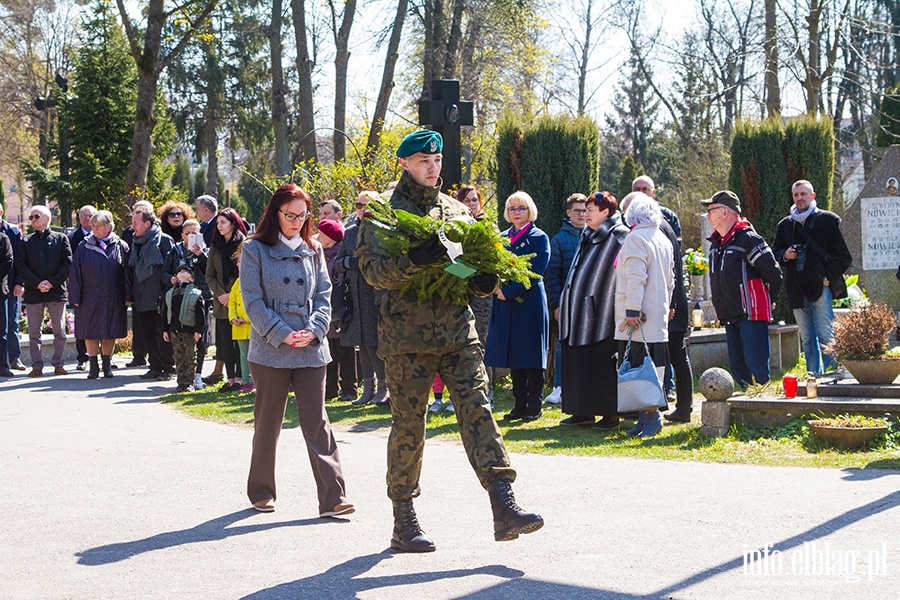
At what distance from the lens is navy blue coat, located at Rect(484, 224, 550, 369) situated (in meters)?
10.2

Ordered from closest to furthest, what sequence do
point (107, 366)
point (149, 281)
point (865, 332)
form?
point (865, 332), point (149, 281), point (107, 366)

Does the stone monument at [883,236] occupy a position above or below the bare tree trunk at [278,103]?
below

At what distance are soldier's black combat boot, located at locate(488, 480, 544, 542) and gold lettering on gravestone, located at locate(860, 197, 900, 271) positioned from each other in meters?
13.9

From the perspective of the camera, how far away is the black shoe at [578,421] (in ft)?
32.3

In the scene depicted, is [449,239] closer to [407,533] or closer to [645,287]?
[407,533]

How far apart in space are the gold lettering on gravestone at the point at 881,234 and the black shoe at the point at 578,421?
9592mm

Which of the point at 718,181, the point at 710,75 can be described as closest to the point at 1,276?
the point at 718,181

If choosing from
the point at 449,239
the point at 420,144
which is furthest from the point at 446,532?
the point at 420,144

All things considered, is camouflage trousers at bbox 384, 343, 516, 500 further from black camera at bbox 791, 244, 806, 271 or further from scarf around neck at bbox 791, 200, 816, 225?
scarf around neck at bbox 791, 200, 816, 225

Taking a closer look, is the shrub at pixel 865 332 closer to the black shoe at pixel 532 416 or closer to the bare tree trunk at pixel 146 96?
the black shoe at pixel 532 416

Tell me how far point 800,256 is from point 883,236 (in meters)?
6.91

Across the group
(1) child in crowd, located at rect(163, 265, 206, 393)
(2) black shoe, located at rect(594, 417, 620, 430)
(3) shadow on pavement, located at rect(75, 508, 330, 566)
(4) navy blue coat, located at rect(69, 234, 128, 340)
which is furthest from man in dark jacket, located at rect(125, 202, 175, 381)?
(3) shadow on pavement, located at rect(75, 508, 330, 566)

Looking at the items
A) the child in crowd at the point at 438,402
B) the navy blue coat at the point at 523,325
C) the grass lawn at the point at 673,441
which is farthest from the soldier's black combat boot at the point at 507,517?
the child in crowd at the point at 438,402

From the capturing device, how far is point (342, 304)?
11242mm
